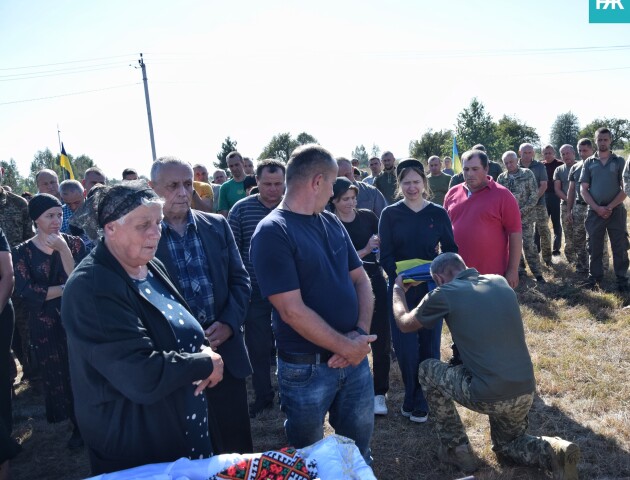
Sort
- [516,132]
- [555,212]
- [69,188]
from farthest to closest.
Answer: [516,132]
[555,212]
[69,188]

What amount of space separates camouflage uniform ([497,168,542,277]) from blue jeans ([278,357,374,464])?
6085mm

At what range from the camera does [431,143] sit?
1641 inches

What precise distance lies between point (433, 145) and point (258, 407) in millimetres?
39571

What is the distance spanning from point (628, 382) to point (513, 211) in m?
1.86

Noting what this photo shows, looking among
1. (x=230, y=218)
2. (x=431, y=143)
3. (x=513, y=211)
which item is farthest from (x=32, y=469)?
(x=431, y=143)

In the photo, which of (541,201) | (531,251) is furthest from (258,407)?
(541,201)

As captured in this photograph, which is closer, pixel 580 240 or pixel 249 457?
pixel 249 457

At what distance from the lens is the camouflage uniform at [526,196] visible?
307 inches

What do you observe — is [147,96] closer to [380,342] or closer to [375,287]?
[375,287]

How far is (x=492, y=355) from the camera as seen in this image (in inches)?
119

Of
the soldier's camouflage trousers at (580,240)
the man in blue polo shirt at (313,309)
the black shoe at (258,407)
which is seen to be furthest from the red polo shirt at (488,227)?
the soldier's camouflage trousers at (580,240)

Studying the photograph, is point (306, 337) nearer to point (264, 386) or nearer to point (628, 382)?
point (264, 386)

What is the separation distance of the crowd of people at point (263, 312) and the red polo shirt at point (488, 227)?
0.02 meters

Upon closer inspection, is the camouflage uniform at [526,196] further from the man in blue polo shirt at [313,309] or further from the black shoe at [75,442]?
the black shoe at [75,442]
